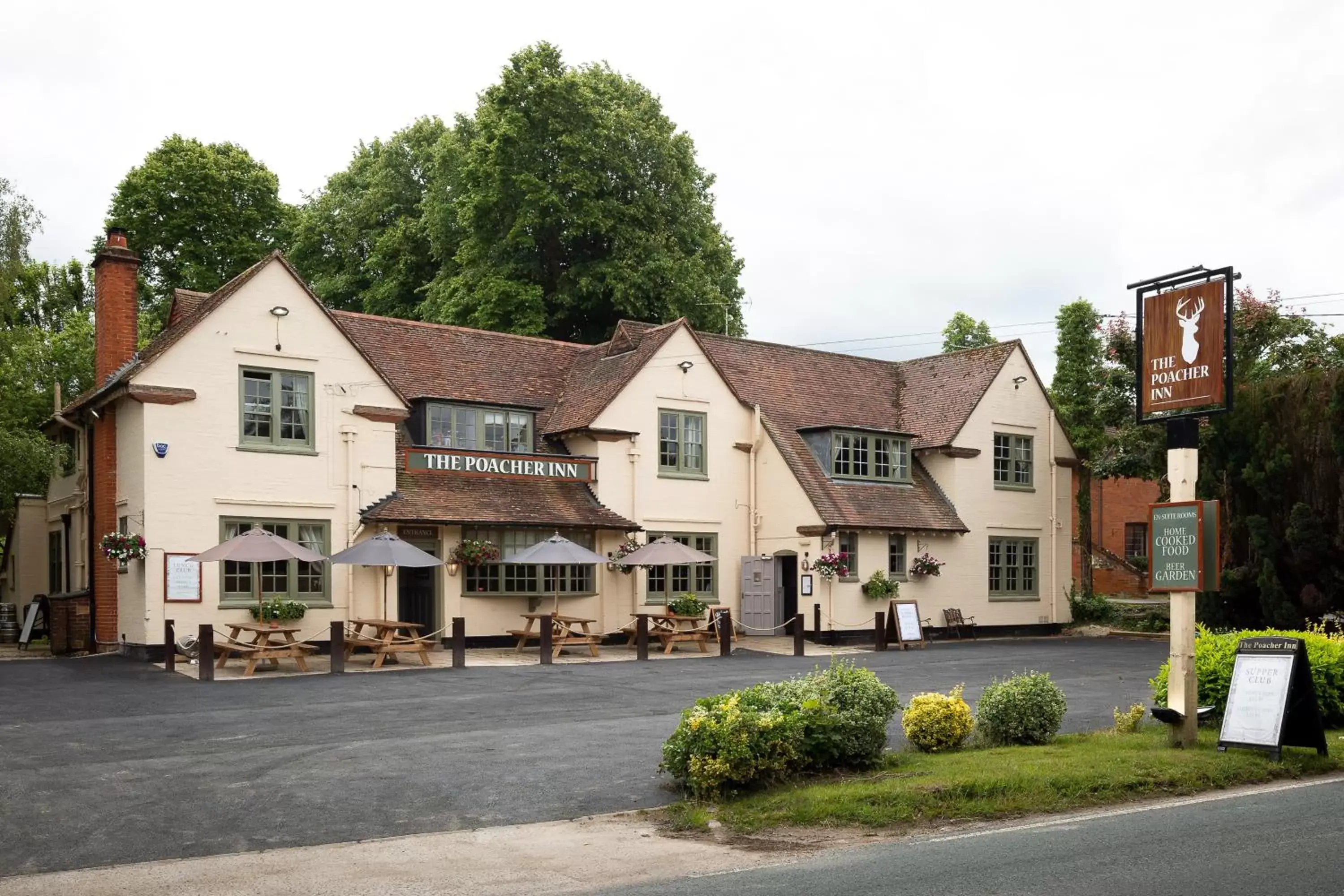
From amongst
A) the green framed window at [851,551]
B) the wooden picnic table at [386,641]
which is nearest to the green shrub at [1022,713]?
the wooden picnic table at [386,641]

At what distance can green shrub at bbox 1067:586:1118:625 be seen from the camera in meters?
37.2

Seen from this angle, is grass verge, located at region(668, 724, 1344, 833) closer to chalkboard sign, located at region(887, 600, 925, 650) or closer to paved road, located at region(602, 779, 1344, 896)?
paved road, located at region(602, 779, 1344, 896)

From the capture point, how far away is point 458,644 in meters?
23.6

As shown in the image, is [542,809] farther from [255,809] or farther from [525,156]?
[525,156]

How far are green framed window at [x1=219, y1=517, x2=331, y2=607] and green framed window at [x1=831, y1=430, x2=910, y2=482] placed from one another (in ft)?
42.1

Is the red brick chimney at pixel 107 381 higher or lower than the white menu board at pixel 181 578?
higher

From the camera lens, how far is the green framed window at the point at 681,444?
31.1 meters

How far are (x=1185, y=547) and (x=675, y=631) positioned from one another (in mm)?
15639

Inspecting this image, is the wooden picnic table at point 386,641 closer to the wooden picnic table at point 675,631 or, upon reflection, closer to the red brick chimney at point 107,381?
the wooden picnic table at point 675,631

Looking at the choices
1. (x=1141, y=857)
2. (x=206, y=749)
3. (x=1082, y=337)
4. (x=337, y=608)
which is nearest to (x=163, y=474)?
(x=337, y=608)

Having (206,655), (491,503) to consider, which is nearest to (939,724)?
(206,655)

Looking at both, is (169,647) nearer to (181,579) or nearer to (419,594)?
(181,579)

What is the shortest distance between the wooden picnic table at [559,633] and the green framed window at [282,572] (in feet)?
13.2

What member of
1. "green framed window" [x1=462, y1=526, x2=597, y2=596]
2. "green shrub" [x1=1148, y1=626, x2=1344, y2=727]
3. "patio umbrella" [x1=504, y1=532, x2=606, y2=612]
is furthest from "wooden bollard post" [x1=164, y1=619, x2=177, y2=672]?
"green shrub" [x1=1148, y1=626, x2=1344, y2=727]
